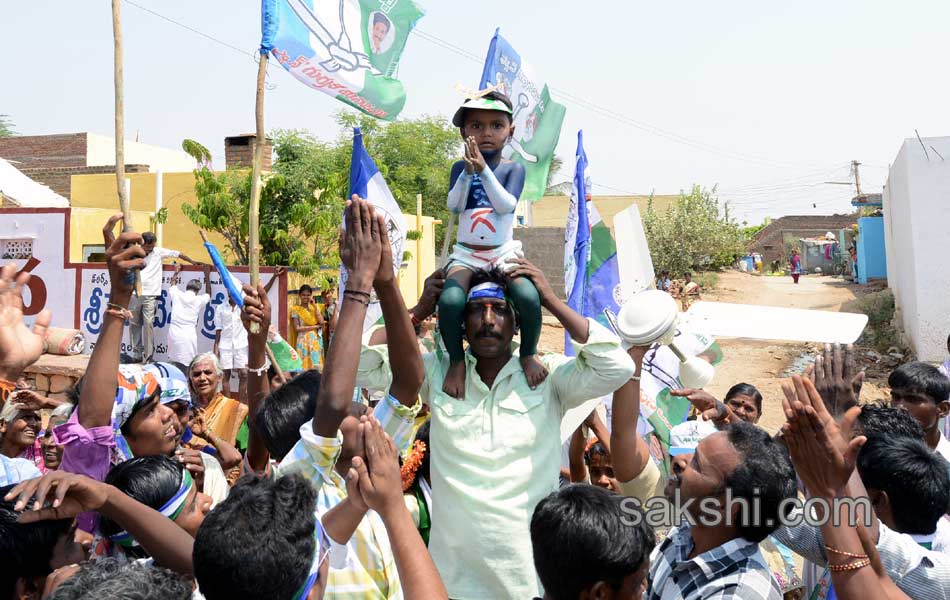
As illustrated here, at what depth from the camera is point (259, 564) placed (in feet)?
5.85

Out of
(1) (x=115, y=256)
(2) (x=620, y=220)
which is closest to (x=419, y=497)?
(1) (x=115, y=256)

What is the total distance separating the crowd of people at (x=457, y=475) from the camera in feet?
6.23

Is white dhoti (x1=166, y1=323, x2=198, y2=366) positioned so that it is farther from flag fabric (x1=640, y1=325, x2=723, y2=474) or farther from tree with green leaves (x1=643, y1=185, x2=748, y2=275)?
tree with green leaves (x1=643, y1=185, x2=748, y2=275)

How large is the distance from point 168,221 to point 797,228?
134 feet

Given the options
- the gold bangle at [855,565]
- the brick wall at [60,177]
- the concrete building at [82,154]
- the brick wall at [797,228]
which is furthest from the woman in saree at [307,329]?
the brick wall at [797,228]

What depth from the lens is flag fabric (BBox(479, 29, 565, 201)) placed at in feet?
19.0

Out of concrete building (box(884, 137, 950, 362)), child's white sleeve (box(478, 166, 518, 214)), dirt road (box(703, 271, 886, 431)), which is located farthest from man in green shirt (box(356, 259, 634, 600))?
concrete building (box(884, 137, 950, 362))

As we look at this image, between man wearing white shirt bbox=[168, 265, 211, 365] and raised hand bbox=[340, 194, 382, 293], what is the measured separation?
8.61 meters

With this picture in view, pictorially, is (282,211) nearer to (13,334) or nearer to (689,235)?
(13,334)

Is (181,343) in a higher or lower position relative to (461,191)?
lower

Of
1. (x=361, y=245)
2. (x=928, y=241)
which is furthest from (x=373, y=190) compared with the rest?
(x=928, y=241)

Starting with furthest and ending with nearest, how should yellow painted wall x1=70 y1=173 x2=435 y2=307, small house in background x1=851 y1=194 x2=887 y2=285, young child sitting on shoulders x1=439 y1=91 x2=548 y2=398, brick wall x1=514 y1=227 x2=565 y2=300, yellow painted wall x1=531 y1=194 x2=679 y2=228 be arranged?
yellow painted wall x1=531 y1=194 x2=679 y2=228 < small house in background x1=851 y1=194 x2=887 y2=285 < brick wall x1=514 y1=227 x2=565 y2=300 < yellow painted wall x1=70 y1=173 x2=435 y2=307 < young child sitting on shoulders x1=439 y1=91 x2=548 y2=398

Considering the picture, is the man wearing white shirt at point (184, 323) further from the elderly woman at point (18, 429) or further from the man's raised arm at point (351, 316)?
the man's raised arm at point (351, 316)

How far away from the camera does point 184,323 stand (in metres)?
10.4
